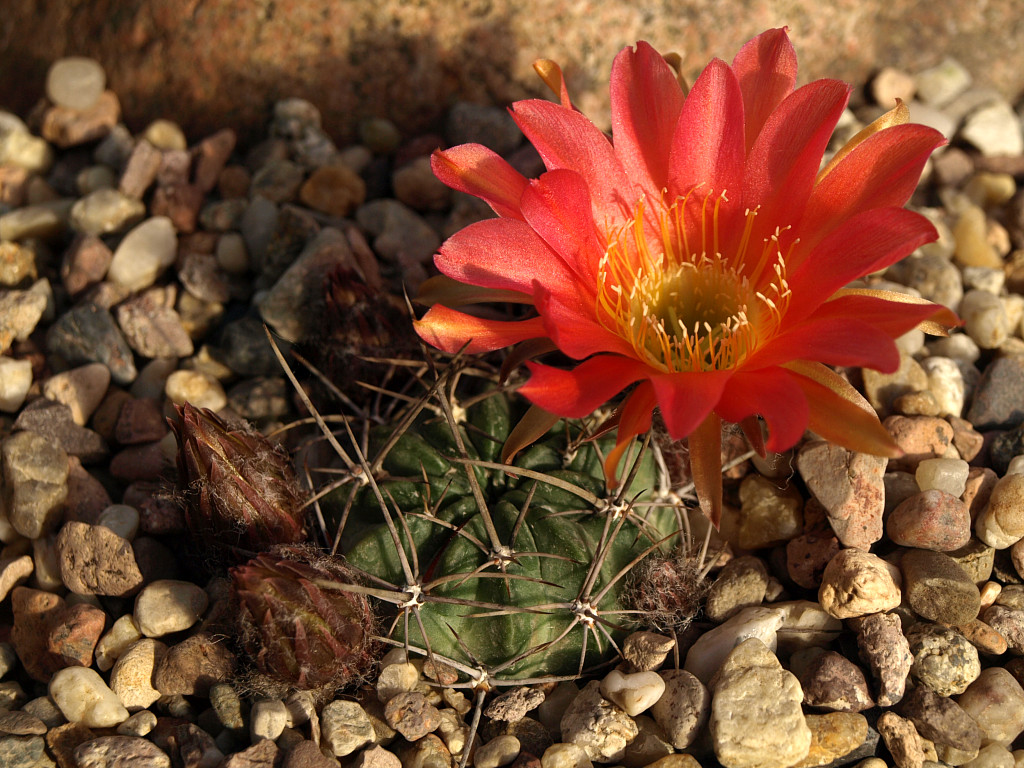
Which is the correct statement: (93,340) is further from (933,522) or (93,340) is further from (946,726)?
(946,726)

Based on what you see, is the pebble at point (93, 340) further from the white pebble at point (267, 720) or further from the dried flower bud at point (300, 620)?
the white pebble at point (267, 720)

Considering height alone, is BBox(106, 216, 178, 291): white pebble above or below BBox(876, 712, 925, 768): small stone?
above

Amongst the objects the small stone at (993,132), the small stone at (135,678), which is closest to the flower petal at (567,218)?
the small stone at (135,678)

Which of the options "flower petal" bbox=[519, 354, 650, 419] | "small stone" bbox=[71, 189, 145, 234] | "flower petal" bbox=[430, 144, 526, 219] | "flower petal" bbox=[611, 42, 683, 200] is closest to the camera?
"flower petal" bbox=[519, 354, 650, 419]

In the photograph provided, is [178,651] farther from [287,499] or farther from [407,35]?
[407,35]

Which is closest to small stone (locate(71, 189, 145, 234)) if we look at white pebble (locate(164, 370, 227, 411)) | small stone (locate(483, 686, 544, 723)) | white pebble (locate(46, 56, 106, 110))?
white pebble (locate(46, 56, 106, 110))

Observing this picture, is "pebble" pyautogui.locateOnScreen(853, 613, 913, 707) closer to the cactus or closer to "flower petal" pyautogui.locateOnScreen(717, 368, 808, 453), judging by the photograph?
the cactus
